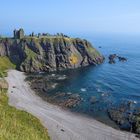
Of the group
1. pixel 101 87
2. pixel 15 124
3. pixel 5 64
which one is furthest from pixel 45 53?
pixel 15 124

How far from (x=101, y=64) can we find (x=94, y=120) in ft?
334

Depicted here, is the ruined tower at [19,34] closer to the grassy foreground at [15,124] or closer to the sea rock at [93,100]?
the grassy foreground at [15,124]

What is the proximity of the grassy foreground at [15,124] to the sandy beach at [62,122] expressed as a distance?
267 inches

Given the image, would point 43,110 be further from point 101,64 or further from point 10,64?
point 101,64

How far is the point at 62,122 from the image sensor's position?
307ft

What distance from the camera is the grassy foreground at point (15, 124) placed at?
148ft

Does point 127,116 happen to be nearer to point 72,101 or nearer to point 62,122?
point 62,122

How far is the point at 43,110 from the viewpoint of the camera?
103250 millimetres

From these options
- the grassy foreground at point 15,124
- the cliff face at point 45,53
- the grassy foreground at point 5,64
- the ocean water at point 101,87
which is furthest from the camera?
the cliff face at point 45,53

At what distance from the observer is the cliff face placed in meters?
171

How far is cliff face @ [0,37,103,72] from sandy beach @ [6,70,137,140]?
48.4 m

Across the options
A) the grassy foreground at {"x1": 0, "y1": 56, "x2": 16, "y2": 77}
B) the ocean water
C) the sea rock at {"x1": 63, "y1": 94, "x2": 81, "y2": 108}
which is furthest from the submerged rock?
the grassy foreground at {"x1": 0, "y1": 56, "x2": 16, "y2": 77}

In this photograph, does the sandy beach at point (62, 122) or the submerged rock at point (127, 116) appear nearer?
the sandy beach at point (62, 122)

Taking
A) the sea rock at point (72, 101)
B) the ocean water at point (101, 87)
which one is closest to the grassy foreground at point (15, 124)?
the sea rock at point (72, 101)
